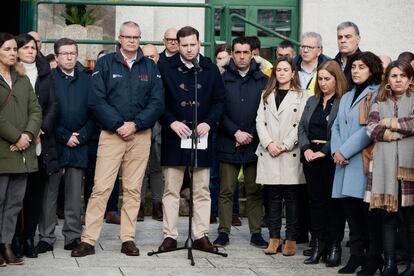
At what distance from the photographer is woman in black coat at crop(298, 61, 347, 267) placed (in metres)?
10.4

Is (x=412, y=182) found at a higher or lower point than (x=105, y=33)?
lower

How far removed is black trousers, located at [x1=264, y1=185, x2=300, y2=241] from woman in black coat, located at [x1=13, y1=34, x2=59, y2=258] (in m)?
2.22

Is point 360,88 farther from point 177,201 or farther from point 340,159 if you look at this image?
point 177,201

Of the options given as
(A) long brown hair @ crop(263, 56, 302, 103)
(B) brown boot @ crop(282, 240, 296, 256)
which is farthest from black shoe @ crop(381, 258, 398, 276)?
(A) long brown hair @ crop(263, 56, 302, 103)

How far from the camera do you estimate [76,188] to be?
10898 mm

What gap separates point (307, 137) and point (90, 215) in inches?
90.9

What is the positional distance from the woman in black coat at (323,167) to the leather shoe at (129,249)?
1694 millimetres

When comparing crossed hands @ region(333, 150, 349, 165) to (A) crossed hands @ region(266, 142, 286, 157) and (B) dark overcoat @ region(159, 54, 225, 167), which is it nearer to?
(A) crossed hands @ region(266, 142, 286, 157)

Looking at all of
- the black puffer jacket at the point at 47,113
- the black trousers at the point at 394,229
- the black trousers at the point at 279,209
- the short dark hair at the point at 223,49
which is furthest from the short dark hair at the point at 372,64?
the short dark hair at the point at 223,49

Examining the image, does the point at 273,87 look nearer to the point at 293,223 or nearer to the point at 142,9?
the point at 293,223

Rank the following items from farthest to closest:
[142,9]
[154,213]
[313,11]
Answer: [313,11] → [142,9] → [154,213]

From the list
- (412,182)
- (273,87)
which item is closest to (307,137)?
(273,87)

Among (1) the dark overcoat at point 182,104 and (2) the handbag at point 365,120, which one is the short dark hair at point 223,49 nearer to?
(1) the dark overcoat at point 182,104

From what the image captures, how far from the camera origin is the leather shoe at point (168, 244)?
10696mm
